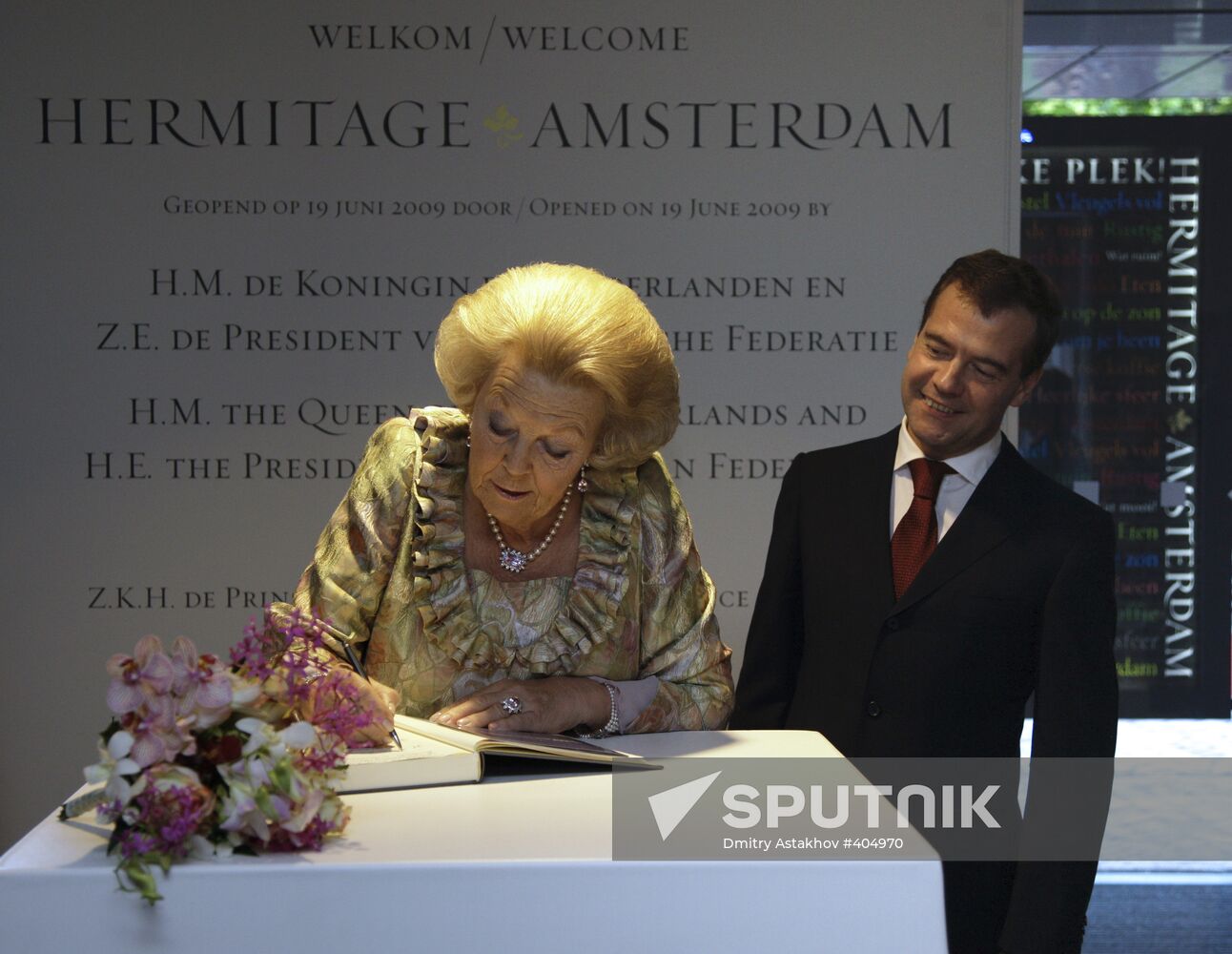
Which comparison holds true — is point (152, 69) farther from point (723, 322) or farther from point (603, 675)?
point (603, 675)

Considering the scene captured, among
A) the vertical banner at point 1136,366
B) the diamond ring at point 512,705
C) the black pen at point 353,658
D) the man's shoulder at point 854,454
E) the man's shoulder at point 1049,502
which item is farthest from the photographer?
the vertical banner at point 1136,366

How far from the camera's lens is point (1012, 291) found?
2359 millimetres

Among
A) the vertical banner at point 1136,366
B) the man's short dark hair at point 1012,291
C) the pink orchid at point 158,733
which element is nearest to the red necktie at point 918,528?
the man's short dark hair at point 1012,291

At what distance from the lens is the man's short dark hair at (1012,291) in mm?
2359

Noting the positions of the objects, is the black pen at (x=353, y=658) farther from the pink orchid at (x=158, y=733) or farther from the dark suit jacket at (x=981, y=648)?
the dark suit jacket at (x=981, y=648)

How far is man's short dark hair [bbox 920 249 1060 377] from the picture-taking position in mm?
2359

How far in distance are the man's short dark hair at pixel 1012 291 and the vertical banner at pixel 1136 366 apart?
212 centimetres

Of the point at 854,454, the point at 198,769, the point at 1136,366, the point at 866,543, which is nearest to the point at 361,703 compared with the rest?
the point at 198,769

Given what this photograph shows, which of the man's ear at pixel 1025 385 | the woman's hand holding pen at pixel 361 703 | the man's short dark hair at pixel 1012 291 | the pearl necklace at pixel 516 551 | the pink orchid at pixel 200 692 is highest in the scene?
the man's short dark hair at pixel 1012 291

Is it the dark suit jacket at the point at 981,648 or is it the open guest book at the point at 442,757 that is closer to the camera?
the open guest book at the point at 442,757

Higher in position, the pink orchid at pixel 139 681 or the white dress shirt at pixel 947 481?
the white dress shirt at pixel 947 481

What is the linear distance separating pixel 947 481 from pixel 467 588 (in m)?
0.88

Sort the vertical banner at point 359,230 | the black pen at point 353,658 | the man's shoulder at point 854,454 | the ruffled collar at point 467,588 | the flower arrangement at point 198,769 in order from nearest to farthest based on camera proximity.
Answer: the flower arrangement at point 198,769 < the black pen at point 353,658 < the ruffled collar at point 467,588 < the man's shoulder at point 854,454 < the vertical banner at point 359,230

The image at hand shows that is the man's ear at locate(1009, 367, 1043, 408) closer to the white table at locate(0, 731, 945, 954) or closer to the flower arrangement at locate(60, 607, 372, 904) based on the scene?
the white table at locate(0, 731, 945, 954)
